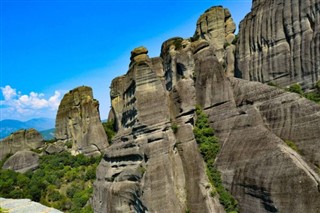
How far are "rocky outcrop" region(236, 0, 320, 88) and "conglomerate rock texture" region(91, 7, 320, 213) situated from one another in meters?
10.0

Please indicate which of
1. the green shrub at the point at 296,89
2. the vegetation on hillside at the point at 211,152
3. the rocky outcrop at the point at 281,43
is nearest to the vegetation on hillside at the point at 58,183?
the vegetation on hillside at the point at 211,152

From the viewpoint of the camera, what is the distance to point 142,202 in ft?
92.6

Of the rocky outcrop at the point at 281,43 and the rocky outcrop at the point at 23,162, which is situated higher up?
the rocky outcrop at the point at 281,43

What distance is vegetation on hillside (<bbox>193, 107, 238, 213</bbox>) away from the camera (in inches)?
1086

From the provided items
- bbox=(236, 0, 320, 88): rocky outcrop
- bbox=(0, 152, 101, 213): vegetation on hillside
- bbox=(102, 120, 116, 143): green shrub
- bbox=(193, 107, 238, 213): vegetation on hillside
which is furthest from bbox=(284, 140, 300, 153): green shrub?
bbox=(102, 120, 116, 143): green shrub

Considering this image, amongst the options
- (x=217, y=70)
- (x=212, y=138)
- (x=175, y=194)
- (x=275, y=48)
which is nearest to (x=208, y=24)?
(x=275, y=48)

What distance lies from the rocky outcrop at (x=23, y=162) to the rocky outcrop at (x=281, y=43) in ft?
135

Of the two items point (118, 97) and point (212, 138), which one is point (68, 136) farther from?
point (212, 138)

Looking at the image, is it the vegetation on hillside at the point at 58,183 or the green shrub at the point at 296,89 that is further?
the vegetation on hillside at the point at 58,183

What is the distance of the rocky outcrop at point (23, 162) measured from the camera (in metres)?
59.7

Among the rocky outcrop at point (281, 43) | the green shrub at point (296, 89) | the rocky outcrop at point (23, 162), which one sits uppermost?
the rocky outcrop at point (281, 43)

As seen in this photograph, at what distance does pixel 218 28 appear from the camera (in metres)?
58.0

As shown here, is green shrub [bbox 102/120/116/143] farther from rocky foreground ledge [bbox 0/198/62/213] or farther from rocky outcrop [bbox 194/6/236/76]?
rocky foreground ledge [bbox 0/198/62/213]

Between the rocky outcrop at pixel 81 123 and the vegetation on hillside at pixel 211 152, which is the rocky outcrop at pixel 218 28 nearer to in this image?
the rocky outcrop at pixel 81 123
